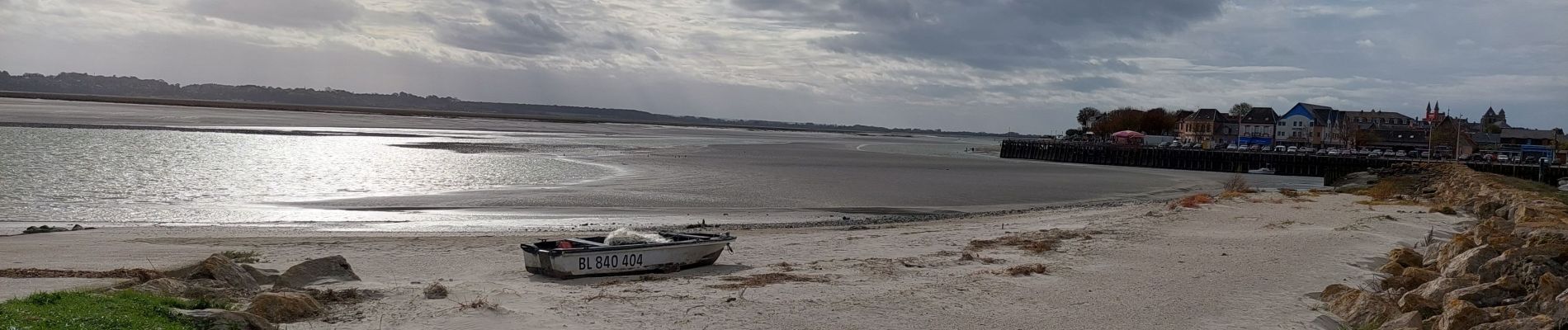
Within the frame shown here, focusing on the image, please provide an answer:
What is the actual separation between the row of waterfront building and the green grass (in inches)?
3807

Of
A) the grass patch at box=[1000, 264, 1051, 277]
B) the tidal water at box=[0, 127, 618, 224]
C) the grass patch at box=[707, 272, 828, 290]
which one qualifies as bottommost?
the tidal water at box=[0, 127, 618, 224]

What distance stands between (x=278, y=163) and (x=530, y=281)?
30069 mm

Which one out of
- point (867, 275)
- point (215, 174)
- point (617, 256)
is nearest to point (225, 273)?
point (617, 256)

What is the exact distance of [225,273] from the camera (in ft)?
35.2

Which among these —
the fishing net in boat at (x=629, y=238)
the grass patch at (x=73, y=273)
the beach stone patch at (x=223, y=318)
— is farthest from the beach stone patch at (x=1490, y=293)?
the grass patch at (x=73, y=273)

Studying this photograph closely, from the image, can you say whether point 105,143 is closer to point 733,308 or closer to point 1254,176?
point 733,308

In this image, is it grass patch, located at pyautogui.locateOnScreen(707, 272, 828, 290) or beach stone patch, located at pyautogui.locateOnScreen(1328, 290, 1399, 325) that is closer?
beach stone patch, located at pyautogui.locateOnScreen(1328, 290, 1399, 325)

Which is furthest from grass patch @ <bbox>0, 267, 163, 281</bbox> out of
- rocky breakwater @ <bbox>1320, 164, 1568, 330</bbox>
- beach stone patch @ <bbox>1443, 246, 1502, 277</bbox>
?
beach stone patch @ <bbox>1443, 246, 1502, 277</bbox>

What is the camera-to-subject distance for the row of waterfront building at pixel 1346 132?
94188 mm

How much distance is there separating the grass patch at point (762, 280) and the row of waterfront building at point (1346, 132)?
90.2m

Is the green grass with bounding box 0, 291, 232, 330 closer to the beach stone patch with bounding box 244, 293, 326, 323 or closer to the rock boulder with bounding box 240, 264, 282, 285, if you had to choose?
the beach stone patch with bounding box 244, 293, 326, 323

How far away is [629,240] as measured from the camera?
1336 centimetres

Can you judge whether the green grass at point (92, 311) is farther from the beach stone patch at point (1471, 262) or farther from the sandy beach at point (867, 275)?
the beach stone patch at point (1471, 262)

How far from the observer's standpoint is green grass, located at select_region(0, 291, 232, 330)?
695 centimetres
